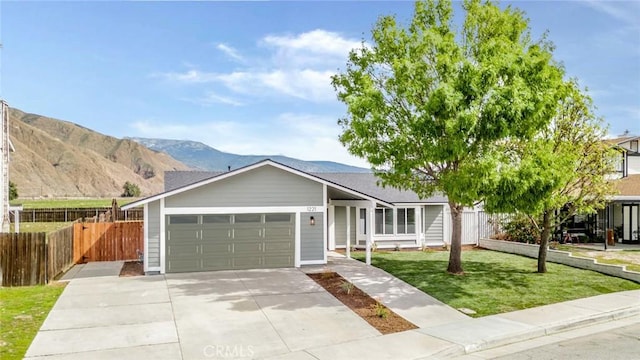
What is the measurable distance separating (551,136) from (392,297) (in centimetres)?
803

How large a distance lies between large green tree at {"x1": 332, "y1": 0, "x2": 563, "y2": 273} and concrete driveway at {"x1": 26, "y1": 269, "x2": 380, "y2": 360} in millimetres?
5139

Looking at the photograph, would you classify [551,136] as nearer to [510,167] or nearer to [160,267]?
[510,167]

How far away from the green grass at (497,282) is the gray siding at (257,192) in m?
4.05

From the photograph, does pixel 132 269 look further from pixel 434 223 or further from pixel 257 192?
pixel 434 223

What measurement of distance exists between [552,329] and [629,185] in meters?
18.4

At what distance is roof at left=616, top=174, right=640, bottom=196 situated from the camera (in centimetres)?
2367

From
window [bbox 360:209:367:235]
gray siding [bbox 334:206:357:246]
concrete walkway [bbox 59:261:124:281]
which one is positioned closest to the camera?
concrete walkway [bbox 59:261:124:281]

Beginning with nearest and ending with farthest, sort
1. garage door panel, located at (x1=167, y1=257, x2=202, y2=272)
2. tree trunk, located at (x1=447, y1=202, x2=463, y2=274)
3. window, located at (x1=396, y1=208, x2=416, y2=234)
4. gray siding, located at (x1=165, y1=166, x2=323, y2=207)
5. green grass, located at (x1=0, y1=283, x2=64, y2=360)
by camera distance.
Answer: green grass, located at (x1=0, y1=283, x2=64, y2=360) < tree trunk, located at (x1=447, y1=202, x2=463, y2=274) < garage door panel, located at (x1=167, y1=257, x2=202, y2=272) < gray siding, located at (x1=165, y1=166, x2=323, y2=207) < window, located at (x1=396, y1=208, x2=416, y2=234)

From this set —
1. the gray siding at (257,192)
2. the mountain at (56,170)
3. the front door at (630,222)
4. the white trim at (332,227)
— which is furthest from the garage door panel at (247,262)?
the mountain at (56,170)

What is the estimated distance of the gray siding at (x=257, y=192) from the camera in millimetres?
17391

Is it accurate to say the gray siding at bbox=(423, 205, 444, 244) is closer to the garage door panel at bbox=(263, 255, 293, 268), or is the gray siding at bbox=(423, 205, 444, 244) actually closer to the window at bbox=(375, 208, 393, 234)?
the window at bbox=(375, 208, 393, 234)

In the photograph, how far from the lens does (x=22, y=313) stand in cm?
1145

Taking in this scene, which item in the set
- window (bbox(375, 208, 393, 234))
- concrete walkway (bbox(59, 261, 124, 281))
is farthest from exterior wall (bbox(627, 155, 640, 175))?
concrete walkway (bbox(59, 261, 124, 281))

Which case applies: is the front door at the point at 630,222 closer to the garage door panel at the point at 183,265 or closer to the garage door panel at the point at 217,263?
the garage door panel at the point at 217,263
